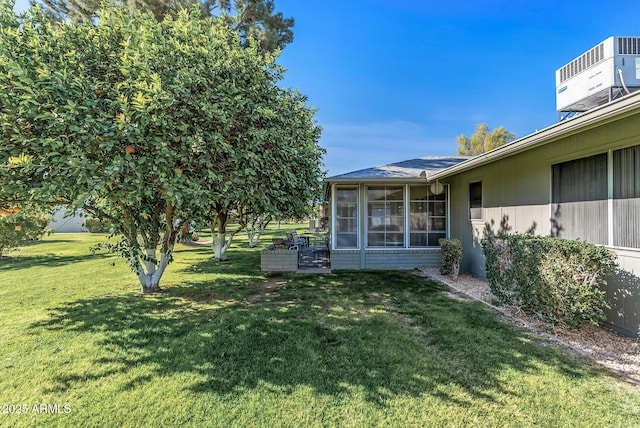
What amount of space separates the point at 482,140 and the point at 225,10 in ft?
76.3

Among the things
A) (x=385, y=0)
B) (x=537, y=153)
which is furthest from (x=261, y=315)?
(x=385, y=0)

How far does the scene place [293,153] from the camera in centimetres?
538

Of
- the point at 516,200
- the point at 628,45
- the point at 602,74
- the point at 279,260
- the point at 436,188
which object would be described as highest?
the point at 628,45

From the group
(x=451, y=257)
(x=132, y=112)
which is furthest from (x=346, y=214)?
(x=132, y=112)

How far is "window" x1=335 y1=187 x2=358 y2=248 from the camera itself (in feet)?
30.6

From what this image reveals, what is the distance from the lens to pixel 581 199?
15.5 feet

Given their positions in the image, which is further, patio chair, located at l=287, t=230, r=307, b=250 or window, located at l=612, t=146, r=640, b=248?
patio chair, located at l=287, t=230, r=307, b=250

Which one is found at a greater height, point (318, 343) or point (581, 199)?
point (581, 199)

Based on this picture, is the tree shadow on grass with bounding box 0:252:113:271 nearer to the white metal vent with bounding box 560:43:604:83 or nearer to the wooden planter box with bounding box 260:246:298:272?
the wooden planter box with bounding box 260:246:298:272

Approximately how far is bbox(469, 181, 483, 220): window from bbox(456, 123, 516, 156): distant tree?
18.1 meters

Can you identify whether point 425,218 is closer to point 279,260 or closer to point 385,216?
point 385,216

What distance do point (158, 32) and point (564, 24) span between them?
12.9m

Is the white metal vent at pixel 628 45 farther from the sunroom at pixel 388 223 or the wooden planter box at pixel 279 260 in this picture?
the wooden planter box at pixel 279 260

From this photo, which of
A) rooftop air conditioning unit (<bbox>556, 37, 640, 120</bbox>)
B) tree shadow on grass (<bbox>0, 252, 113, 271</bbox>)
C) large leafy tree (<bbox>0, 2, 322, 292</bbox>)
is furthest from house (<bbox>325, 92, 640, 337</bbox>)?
tree shadow on grass (<bbox>0, 252, 113, 271</bbox>)
